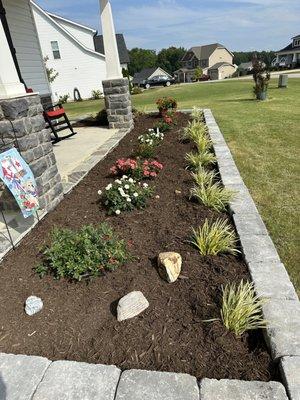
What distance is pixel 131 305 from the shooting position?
6.91ft

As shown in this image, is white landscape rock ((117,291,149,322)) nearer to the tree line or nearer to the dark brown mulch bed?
the dark brown mulch bed

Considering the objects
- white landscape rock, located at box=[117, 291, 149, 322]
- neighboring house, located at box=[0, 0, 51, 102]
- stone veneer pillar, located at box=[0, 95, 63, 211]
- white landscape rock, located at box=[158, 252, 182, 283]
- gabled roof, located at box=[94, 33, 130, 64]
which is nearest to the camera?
white landscape rock, located at box=[117, 291, 149, 322]

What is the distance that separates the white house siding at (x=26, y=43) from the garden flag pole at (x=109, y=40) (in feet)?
9.41

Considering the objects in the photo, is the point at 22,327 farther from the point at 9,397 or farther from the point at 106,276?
the point at 106,276

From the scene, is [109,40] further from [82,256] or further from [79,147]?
[82,256]

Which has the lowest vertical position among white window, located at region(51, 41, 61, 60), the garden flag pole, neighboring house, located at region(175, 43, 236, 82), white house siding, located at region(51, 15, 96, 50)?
neighboring house, located at region(175, 43, 236, 82)

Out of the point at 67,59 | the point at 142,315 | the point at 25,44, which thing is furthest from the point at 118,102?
the point at 67,59

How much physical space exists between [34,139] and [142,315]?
7.26 feet

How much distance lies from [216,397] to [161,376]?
30 cm

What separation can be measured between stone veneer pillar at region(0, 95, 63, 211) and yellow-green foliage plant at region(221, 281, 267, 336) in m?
2.37

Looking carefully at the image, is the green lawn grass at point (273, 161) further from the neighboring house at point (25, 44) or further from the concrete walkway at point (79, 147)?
the neighboring house at point (25, 44)

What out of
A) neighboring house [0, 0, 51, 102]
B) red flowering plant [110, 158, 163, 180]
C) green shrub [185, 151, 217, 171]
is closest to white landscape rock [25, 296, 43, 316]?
red flowering plant [110, 158, 163, 180]

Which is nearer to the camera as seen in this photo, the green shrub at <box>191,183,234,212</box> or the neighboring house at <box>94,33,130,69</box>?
the green shrub at <box>191,183,234,212</box>

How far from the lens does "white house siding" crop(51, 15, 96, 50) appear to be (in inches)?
1105
